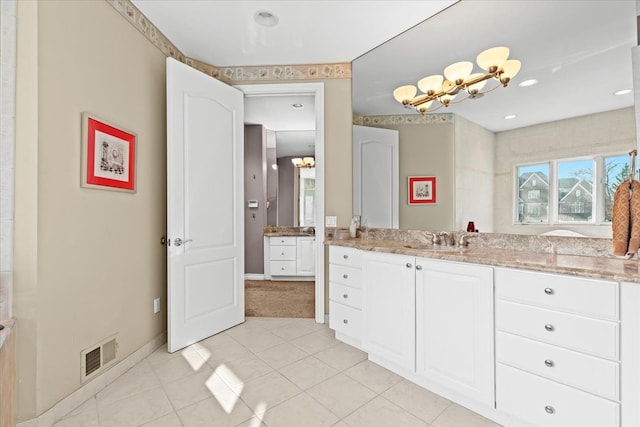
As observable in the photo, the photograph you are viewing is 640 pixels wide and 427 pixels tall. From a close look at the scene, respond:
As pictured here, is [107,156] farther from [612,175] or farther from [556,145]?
[612,175]

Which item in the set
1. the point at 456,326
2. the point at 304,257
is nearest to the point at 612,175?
the point at 456,326

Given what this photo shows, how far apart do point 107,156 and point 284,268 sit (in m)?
3.47

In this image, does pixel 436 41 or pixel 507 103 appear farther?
pixel 436 41

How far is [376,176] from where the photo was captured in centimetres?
268

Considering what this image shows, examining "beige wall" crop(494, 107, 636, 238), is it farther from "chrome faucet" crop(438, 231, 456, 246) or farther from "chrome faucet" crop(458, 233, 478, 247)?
Result: "chrome faucet" crop(438, 231, 456, 246)

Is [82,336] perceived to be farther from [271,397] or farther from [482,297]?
[482,297]

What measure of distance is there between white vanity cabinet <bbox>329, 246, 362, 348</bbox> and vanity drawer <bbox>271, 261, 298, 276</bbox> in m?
2.49

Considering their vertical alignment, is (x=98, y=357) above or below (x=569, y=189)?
below

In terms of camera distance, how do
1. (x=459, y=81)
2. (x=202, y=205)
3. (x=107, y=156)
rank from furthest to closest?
(x=202, y=205) → (x=459, y=81) → (x=107, y=156)

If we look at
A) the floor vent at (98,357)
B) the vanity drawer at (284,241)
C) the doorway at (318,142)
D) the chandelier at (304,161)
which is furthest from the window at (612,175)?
the chandelier at (304,161)

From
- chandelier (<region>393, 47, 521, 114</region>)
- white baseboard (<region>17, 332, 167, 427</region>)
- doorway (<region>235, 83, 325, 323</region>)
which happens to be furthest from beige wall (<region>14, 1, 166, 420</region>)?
chandelier (<region>393, 47, 521, 114</region>)

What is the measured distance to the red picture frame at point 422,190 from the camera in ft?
7.45

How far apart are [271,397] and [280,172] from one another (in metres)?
4.45

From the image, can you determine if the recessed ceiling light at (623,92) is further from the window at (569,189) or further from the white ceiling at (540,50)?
the window at (569,189)
